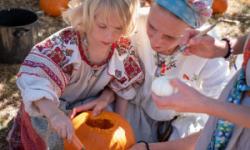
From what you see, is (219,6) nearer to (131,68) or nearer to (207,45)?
(131,68)

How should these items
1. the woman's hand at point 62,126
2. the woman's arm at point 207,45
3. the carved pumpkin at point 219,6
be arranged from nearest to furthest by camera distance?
the woman's arm at point 207,45 < the woman's hand at point 62,126 < the carved pumpkin at point 219,6

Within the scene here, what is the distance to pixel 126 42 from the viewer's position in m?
2.41

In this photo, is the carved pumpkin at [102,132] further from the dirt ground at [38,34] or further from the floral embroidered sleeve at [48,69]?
the dirt ground at [38,34]

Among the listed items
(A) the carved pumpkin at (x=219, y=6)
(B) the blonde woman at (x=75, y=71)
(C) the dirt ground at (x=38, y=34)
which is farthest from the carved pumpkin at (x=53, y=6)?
(B) the blonde woman at (x=75, y=71)

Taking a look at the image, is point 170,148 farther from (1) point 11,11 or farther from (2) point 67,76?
(1) point 11,11

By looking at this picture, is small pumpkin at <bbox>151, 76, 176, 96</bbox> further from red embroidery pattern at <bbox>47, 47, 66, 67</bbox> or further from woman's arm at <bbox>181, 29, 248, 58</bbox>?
red embroidery pattern at <bbox>47, 47, 66, 67</bbox>

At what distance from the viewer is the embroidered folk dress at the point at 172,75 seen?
237 cm

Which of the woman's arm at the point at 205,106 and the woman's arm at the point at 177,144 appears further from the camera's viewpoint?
the woman's arm at the point at 177,144

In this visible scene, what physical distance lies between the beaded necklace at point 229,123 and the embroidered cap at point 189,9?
439mm

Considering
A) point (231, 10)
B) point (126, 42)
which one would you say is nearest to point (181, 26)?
point (126, 42)

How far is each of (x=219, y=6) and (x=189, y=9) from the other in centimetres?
221

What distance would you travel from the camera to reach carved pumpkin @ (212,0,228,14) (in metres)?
4.12

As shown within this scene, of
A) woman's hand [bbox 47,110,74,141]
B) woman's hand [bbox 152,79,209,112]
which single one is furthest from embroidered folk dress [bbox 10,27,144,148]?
woman's hand [bbox 152,79,209,112]

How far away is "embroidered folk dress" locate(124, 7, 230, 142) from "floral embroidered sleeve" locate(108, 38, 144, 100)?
1.9 inches
